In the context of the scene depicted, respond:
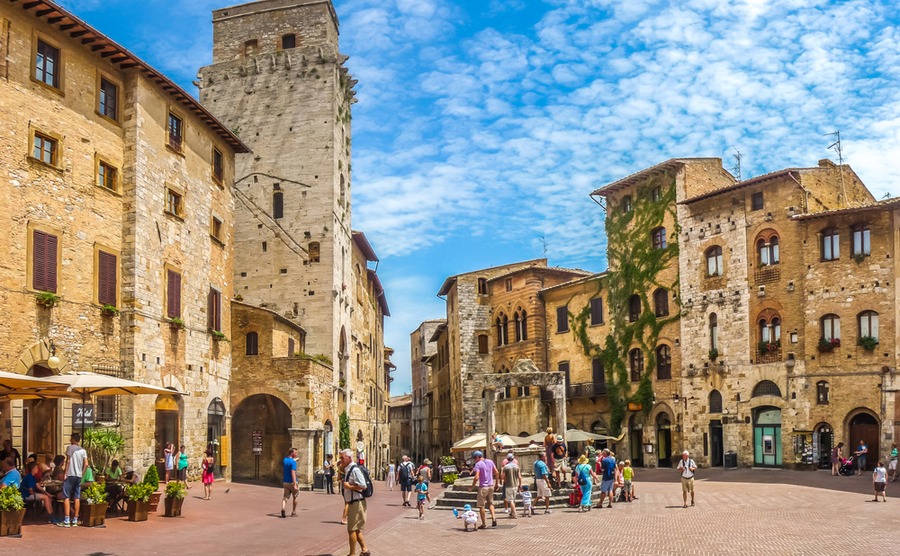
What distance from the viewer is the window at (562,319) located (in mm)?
55094

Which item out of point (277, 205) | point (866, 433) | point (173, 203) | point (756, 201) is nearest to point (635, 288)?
point (756, 201)

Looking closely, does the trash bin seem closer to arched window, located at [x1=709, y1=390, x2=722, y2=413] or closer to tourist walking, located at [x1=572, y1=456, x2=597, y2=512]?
arched window, located at [x1=709, y1=390, x2=722, y2=413]

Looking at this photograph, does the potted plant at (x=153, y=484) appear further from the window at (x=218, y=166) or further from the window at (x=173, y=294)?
the window at (x=218, y=166)

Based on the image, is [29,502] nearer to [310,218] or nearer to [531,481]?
[531,481]

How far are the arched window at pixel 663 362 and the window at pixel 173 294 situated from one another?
2646cm

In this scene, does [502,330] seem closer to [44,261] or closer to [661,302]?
[661,302]

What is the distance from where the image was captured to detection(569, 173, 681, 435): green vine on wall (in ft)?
160

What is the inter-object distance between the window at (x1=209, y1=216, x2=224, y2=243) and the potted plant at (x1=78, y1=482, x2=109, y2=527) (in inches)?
675

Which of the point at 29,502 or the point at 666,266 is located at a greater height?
the point at 666,266

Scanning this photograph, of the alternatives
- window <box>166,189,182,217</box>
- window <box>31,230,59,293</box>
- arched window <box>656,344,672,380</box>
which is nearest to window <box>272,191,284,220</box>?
window <box>166,189,182,217</box>

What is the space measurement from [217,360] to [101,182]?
31.1 ft

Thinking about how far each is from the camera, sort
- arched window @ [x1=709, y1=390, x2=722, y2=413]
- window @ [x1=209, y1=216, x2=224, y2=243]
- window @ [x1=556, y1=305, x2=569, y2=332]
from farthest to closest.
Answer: window @ [x1=556, y1=305, x2=569, y2=332] → arched window @ [x1=709, y1=390, x2=722, y2=413] → window @ [x1=209, y1=216, x2=224, y2=243]

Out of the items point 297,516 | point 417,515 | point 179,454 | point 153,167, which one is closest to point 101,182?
point 153,167

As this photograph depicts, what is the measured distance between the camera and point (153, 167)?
30062mm
